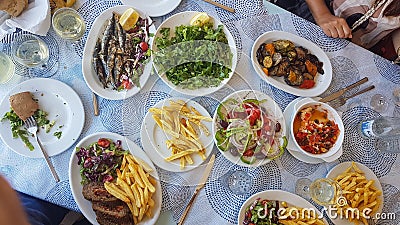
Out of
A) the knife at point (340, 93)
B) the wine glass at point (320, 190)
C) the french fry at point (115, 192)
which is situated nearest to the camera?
the french fry at point (115, 192)

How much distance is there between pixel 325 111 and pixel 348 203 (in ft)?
1.15

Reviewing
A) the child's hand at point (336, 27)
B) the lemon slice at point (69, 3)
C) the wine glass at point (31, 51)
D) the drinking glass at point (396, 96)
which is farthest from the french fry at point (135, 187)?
the drinking glass at point (396, 96)

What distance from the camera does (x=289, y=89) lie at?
175 cm

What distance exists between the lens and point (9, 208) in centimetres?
83

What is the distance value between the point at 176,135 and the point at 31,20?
26.5 inches

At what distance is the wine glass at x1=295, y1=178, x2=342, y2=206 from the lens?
1668mm

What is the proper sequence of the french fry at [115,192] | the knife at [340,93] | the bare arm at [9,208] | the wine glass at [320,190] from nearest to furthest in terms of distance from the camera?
the bare arm at [9,208], the french fry at [115,192], the wine glass at [320,190], the knife at [340,93]

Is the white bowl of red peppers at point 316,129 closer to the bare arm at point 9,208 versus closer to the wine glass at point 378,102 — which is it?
the wine glass at point 378,102

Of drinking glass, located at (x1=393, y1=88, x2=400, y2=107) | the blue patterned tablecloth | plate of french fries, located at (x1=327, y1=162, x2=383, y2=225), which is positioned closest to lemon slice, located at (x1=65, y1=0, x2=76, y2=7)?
the blue patterned tablecloth

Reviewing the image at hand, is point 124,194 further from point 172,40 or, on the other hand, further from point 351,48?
point 351,48

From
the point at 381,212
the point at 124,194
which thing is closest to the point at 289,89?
the point at 381,212

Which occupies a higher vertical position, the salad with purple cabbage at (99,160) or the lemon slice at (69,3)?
the lemon slice at (69,3)

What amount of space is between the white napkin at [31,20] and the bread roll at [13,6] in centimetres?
2

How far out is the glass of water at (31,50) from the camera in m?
1.70
